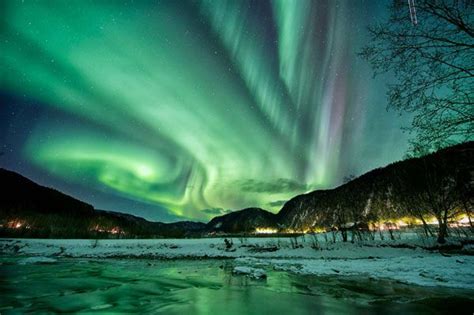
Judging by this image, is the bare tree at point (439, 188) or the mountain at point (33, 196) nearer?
the bare tree at point (439, 188)

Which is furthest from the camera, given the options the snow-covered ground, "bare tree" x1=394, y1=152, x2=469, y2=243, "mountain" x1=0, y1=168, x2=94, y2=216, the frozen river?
"mountain" x1=0, y1=168, x2=94, y2=216

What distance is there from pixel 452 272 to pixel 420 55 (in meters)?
9.16

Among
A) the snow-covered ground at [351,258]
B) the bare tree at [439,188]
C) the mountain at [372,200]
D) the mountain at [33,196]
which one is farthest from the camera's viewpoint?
the mountain at [33,196]

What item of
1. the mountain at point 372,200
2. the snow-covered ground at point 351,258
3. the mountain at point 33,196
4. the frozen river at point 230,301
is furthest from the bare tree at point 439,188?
the mountain at point 33,196

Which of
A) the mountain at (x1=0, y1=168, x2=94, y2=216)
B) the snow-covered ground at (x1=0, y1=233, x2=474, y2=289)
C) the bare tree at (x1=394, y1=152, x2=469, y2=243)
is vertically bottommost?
the snow-covered ground at (x1=0, y1=233, x2=474, y2=289)

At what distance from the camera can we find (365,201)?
154500mm

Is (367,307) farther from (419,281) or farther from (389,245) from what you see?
(389,245)

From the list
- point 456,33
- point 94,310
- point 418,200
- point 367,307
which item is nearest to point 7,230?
point 94,310

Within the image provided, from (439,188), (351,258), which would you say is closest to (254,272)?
(351,258)

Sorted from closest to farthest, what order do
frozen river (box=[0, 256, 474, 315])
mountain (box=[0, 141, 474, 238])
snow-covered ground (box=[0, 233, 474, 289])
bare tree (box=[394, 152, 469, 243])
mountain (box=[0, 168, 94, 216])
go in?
1. frozen river (box=[0, 256, 474, 315])
2. snow-covered ground (box=[0, 233, 474, 289])
3. bare tree (box=[394, 152, 469, 243])
4. mountain (box=[0, 141, 474, 238])
5. mountain (box=[0, 168, 94, 216])

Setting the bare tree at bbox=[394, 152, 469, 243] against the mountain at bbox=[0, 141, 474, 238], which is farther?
the mountain at bbox=[0, 141, 474, 238]

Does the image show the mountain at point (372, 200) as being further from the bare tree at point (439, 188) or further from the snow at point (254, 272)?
the snow at point (254, 272)

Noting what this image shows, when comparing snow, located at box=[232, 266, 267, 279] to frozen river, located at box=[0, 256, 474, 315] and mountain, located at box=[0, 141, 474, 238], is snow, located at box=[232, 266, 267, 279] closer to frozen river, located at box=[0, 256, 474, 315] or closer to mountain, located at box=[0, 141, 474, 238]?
frozen river, located at box=[0, 256, 474, 315]

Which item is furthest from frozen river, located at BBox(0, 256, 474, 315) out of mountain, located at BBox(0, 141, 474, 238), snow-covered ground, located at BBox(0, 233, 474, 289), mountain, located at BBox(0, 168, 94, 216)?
mountain, located at BBox(0, 168, 94, 216)
